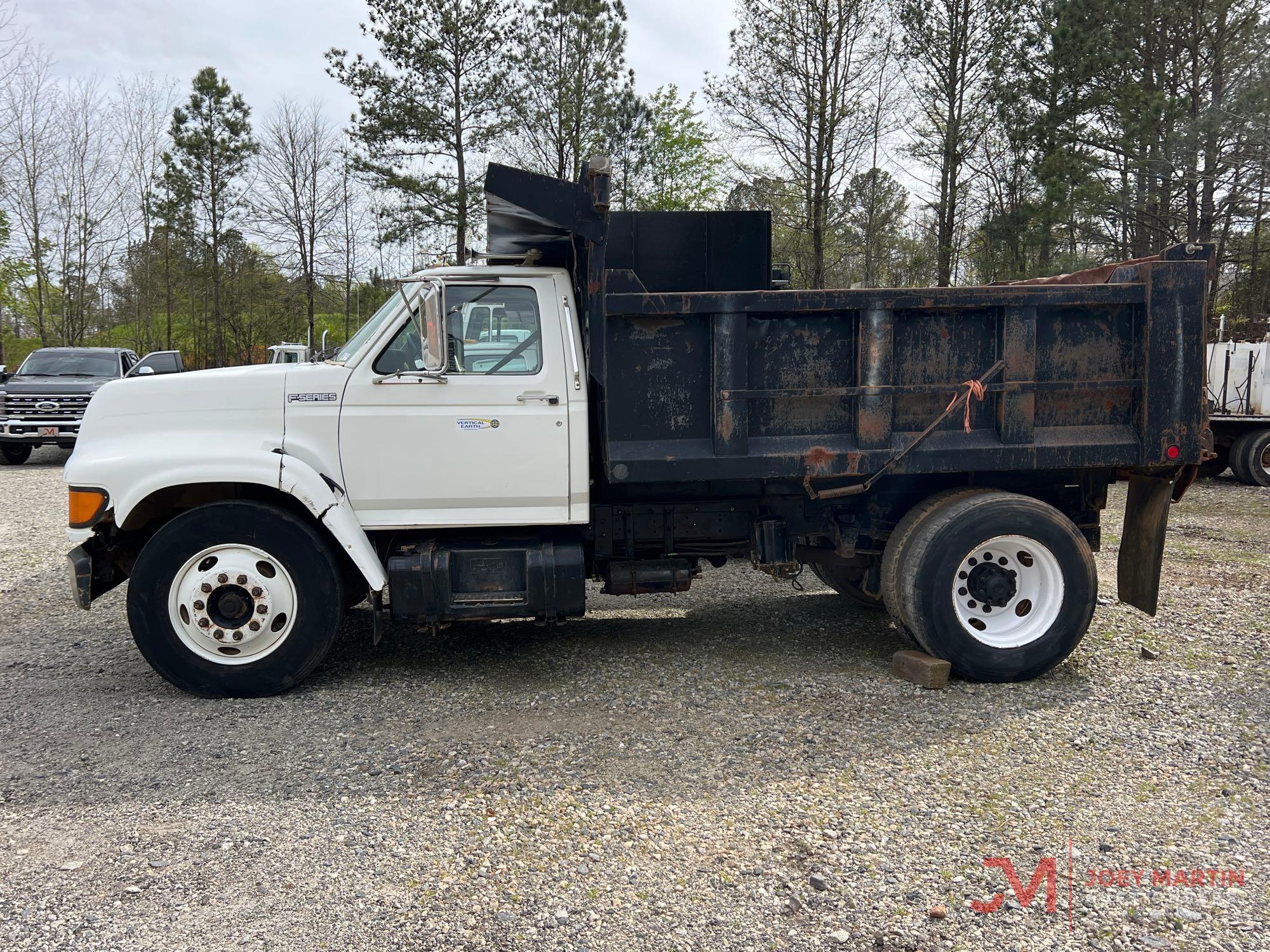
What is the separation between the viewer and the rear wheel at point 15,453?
16.9m

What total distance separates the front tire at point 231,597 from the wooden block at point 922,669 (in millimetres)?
3293

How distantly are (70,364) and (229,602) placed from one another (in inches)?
600

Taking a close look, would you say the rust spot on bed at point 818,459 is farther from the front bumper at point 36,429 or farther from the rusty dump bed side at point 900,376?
the front bumper at point 36,429

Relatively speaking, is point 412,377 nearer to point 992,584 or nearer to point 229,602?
point 229,602

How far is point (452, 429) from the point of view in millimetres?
5129

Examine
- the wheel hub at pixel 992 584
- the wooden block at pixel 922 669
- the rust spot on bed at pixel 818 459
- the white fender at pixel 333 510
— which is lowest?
the wooden block at pixel 922 669

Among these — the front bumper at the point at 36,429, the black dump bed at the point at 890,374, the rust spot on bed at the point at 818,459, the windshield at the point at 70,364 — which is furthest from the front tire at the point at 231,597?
the windshield at the point at 70,364

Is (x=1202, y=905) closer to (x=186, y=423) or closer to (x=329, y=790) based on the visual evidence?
(x=329, y=790)

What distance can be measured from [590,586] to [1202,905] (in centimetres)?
541

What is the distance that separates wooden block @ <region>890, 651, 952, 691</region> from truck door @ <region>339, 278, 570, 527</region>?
7.13ft

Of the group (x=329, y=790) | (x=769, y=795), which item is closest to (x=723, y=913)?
(x=769, y=795)

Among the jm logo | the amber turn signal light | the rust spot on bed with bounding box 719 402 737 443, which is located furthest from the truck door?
the jm logo

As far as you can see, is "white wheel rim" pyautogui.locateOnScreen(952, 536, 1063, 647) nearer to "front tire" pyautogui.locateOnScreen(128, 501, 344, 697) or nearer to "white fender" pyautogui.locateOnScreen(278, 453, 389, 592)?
"white fender" pyautogui.locateOnScreen(278, 453, 389, 592)

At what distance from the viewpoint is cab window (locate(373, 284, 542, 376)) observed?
5168 mm
